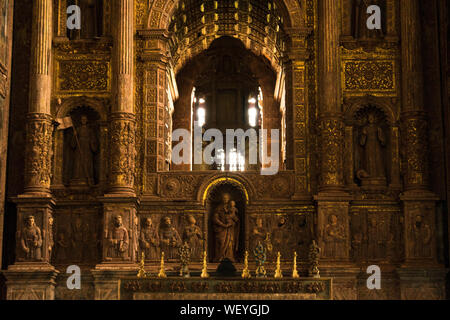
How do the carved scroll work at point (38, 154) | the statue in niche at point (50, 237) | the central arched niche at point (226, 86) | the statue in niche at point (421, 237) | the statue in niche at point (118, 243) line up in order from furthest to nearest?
the central arched niche at point (226, 86)
the carved scroll work at point (38, 154)
the statue in niche at point (50, 237)
the statue in niche at point (118, 243)
the statue in niche at point (421, 237)

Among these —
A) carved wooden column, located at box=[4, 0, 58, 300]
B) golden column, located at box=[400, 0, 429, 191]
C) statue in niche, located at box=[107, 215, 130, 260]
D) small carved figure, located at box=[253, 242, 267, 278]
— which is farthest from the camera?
golden column, located at box=[400, 0, 429, 191]

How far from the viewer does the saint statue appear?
28.2 m

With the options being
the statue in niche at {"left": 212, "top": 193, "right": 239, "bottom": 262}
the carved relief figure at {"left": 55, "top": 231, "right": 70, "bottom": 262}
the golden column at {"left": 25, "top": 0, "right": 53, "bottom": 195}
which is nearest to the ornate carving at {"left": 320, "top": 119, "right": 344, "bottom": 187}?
the statue in niche at {"left": 212, "top": 193, "right": 239, "bottom": 262}

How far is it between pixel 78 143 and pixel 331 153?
7745 mm

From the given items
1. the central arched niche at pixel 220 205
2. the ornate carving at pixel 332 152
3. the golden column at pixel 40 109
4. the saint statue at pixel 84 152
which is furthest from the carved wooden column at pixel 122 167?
the ornate carving at pixel 332 152

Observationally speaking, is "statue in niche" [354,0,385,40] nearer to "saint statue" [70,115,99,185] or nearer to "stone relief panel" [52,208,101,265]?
"saint statue" [70,115,99,185]

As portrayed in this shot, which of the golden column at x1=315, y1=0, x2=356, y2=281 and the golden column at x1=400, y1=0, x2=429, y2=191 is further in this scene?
the golden column at x1=400, y1=0, x2=429, y2=191

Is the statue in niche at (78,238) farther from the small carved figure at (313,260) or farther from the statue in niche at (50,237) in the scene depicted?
the small carved figure at (313,260)

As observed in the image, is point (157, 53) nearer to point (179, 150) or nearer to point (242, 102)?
point (179, 150)

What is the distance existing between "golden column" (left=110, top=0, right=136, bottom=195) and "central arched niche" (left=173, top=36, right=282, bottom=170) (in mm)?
11431

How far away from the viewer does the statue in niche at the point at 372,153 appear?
1099 inches

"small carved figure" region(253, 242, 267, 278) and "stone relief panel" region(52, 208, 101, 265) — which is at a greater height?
"stone relief panel" region(52, 208, 101, 265)

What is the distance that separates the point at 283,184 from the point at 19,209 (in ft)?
25.7

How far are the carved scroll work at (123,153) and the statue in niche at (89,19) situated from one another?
10.6 ft
